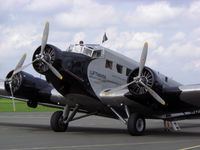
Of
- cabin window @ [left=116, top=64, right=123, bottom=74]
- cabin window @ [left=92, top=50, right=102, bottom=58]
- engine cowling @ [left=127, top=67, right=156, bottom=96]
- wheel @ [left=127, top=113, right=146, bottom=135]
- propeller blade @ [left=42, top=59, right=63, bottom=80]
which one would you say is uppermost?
cabin window @ [left=92, top=50, right=102, bottom=58]

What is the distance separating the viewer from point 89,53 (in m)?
18.5

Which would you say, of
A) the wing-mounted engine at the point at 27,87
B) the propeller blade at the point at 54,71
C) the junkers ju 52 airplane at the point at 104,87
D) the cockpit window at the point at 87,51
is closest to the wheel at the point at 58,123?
the junkers ju 52 airplane at the point at 104,87

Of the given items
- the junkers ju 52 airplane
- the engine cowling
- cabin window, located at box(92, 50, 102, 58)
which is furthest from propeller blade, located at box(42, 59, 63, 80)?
the engine cowling

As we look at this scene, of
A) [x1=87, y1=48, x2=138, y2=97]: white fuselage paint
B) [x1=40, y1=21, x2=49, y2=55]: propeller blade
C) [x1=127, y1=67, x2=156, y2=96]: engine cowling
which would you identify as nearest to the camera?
[x1=40, y1=21, x2=49, y2=55]: propeller blade

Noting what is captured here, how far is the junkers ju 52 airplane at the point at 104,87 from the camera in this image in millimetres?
17141

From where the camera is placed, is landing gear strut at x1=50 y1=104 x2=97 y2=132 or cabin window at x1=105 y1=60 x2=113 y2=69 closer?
cabin window at x1=105 y1=60 x2=113 y2=69

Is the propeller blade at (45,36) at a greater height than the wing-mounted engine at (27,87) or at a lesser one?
greater

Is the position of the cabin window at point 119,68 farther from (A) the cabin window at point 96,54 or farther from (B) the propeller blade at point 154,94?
(B) the propeller blade at point 154,94

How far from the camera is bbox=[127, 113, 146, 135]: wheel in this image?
1761cm

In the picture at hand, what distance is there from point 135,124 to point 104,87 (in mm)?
2507

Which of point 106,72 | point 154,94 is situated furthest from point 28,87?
point 154,94

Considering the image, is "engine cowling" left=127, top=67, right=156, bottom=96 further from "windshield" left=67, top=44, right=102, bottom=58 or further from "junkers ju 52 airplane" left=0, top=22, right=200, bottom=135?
"windshield" left=67, top=44, right=102, bottom=58

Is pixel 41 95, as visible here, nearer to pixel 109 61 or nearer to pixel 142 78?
pixel 109 61

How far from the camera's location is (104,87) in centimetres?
1894
